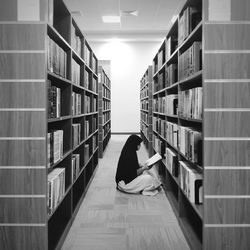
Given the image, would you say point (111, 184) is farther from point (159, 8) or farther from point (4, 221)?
point (159, 8)

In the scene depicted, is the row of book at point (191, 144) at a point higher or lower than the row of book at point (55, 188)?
higher

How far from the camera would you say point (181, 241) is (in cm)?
279

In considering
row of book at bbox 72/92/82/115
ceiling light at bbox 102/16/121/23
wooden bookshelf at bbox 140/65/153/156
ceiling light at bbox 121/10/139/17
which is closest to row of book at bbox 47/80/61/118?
row of book at bbox 72/92/82/115

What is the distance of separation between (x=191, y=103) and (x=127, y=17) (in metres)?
7.79

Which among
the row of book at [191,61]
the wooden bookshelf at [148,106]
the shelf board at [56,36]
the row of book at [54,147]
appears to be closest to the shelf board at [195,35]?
the row of book at [191,61]

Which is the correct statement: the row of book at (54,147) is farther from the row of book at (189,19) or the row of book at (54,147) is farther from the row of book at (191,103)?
the row of book at (189,19)

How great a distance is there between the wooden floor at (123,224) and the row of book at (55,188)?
44 centimetres

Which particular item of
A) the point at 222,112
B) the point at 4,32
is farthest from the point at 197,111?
the point at 4,32

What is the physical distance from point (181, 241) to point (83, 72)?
7.78 feet

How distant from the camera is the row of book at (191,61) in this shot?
8.73 ft

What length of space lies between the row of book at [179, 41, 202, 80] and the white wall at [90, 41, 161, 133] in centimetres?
1002

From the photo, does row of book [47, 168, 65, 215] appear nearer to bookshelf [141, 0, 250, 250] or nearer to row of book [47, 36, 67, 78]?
row of book [47, 36, 67, 78]

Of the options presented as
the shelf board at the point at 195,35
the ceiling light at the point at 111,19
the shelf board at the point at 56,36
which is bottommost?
the shelf board at the point at 56,36

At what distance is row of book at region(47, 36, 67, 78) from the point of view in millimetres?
2410
